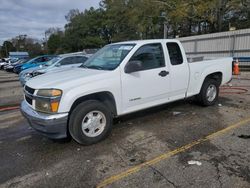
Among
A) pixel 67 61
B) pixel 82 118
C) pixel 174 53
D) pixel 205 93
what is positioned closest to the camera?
pixel 82 118

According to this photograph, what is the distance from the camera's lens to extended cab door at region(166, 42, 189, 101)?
5.37 m

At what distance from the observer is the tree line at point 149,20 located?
81.1 ft

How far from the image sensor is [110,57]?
5.07 meters

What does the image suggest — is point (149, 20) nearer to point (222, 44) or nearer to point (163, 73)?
point (222, 44)

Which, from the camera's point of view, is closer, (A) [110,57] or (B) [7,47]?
(A) [110,57]

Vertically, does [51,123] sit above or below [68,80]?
below

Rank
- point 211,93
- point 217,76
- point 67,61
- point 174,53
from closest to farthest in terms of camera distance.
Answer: point 174,53
point 211,93
point 217,76
point 67,61

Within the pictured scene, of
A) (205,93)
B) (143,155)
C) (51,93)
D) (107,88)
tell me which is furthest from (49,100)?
(205,93)

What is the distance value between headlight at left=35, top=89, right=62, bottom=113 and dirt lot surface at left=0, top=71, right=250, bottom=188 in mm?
840

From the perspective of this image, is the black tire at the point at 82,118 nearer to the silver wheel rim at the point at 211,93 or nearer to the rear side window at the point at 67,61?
the silver wheel rim at the point at 211,93

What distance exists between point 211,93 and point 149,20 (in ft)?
101

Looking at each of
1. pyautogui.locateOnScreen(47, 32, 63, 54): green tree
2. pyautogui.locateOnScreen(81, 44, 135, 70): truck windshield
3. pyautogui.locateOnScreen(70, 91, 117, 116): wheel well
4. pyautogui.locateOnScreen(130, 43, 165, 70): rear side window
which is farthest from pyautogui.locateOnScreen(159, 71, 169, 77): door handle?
pyautogui.locateOnScreen(47, 32, 63, 54): green tree

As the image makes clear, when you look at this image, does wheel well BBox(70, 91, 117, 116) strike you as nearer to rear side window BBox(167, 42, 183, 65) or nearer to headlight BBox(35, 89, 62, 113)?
headlight BBox(35, 89, 62, 113)

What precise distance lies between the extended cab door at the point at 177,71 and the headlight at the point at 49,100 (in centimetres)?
265
